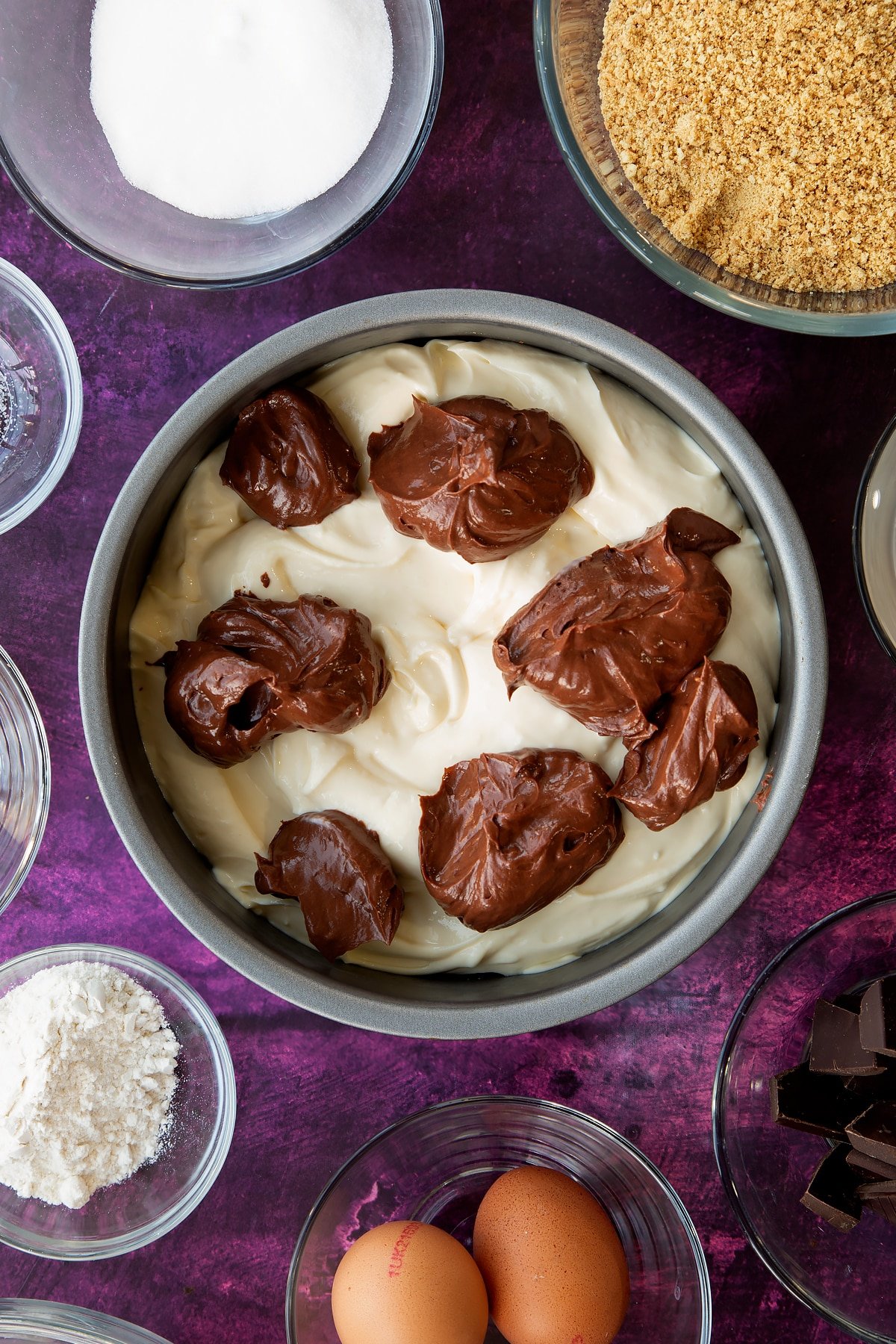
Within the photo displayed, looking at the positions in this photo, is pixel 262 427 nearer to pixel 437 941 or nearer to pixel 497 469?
pixel 497 469

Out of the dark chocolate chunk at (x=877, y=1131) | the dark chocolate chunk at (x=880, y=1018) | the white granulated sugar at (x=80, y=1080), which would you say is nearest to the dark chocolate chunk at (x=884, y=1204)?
the dark chocolate chunk at (x=877, y=1131)

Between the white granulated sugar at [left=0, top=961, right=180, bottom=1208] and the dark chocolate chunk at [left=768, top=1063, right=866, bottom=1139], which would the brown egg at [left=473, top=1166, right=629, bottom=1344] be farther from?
the white granulated sugar at [left=0, top=961, right=180, bottom=1208]

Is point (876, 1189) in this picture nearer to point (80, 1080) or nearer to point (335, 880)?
point (335, 880)

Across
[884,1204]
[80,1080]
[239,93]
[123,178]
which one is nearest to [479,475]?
[239,93]

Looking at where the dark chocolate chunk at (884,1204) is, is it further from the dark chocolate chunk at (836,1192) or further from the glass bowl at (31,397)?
the glass bowl at (31,397)

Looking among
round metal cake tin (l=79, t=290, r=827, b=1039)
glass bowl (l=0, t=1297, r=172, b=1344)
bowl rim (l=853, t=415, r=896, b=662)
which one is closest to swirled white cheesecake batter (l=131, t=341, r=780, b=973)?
round metal cake tin (l=79, t=290, r=827, b=1039)
